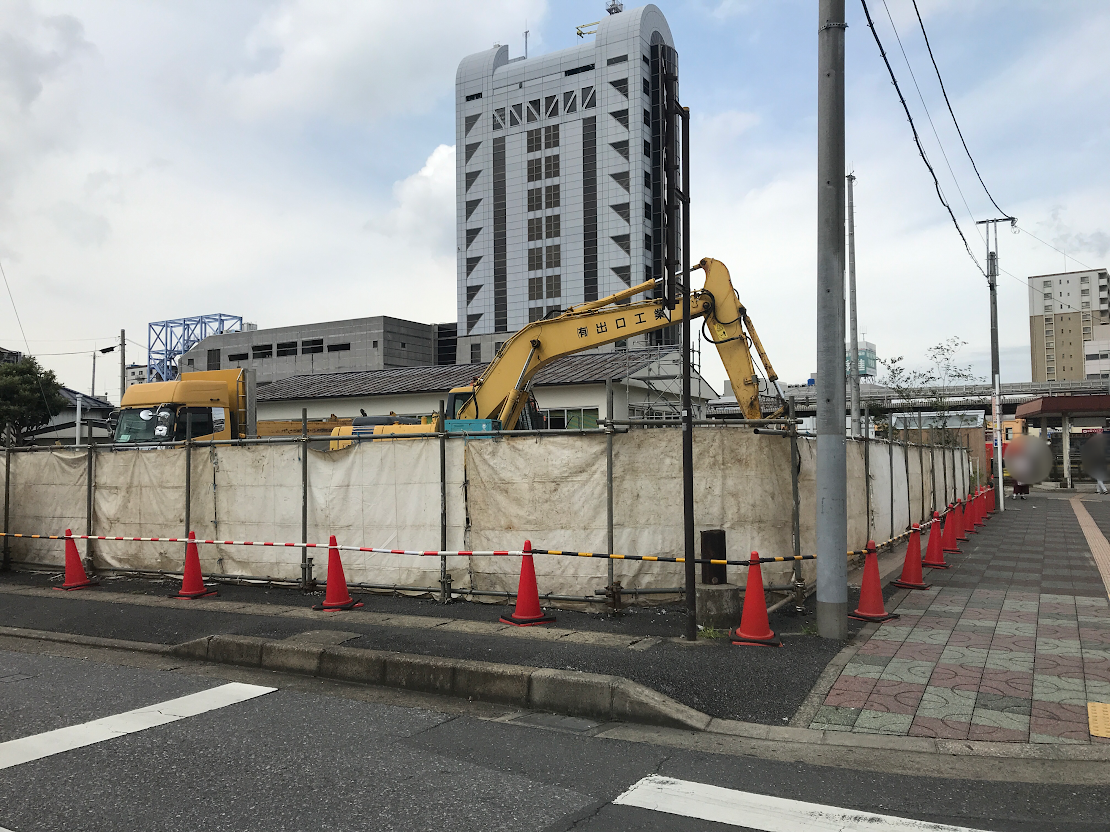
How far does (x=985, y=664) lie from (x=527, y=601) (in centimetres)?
443

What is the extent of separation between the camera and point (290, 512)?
11055 mm

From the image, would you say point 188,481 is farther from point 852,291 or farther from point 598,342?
point 852,291

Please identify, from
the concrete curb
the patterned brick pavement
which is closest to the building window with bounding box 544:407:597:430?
the patterned brick pavement

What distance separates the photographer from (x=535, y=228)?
243ft

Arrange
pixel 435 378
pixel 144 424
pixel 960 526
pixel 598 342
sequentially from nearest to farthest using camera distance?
pixel 598 342, pixel 960 526, pixel 144 424, pixel 435 378

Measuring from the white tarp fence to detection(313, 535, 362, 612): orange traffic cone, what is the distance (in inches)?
27.8

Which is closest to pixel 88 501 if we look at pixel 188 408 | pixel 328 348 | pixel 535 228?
pixel 188 408

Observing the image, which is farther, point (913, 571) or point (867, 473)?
point (867, 473)

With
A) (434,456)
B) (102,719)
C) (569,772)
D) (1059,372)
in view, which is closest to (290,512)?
(434,456)

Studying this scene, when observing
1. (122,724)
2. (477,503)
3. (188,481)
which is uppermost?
(188,481)

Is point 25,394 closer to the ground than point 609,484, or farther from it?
farther from it

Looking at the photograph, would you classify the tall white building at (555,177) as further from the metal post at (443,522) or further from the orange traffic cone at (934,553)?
the metal post at (443,522)

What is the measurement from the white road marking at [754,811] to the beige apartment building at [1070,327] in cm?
13840

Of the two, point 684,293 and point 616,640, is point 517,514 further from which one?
point 684,293
